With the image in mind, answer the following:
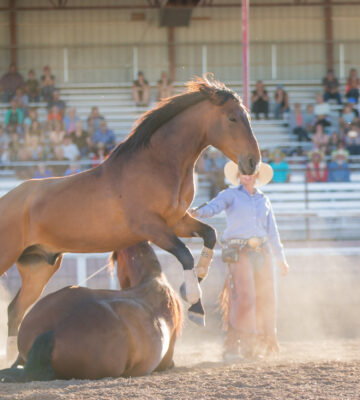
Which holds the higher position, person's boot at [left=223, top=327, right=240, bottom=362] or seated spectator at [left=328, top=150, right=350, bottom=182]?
A: seated spectator at [left=328, top=150, right=350, bottom=182]

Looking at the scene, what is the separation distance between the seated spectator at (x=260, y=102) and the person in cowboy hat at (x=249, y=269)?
10914mm

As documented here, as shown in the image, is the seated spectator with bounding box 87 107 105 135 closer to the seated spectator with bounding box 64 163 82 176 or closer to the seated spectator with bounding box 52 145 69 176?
the seated spectator with bounding box 52 145 69 176

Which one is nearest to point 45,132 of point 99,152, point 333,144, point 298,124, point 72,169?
point 99,152

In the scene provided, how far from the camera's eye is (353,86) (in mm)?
18609

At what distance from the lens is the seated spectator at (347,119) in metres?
16.7

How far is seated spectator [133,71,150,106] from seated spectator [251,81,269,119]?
259 centimetres

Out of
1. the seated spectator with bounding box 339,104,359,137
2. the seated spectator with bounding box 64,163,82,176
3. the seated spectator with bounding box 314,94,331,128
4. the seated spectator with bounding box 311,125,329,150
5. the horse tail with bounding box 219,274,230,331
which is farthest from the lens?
the seated spectator with bounding box 314,94,331,128

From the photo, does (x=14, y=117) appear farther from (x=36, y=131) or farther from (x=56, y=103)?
(x=56, y=103)

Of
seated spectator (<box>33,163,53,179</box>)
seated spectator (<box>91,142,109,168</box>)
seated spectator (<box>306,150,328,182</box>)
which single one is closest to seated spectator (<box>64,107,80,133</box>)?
seated spectator (<box>91,142,109,168</box>)

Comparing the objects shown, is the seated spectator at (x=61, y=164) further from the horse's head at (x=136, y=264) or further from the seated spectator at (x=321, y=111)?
the horse's head at (x=136, y=264)

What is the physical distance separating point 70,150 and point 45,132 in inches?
76.4

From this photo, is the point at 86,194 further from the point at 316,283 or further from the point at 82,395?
the point at 316,283

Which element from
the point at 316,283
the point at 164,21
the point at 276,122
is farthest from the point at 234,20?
the point at 316,283

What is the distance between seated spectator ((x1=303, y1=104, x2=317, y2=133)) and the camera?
17.2 meters
